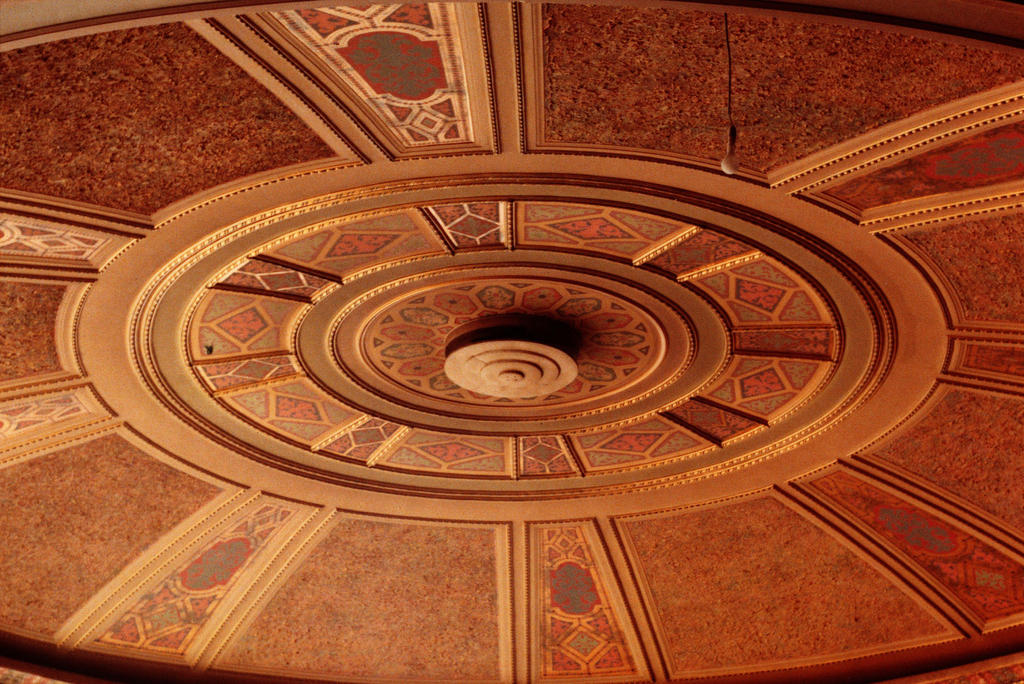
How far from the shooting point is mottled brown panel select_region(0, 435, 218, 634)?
1055cm

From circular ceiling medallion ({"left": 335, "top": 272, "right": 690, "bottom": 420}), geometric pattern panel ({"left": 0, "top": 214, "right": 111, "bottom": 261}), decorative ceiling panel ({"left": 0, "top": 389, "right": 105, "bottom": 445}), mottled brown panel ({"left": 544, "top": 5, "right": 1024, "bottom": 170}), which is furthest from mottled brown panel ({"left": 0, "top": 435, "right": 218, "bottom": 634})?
mottled brown panel ({"left": 544, "top": 5, "right": 1024, "bottom": 170})

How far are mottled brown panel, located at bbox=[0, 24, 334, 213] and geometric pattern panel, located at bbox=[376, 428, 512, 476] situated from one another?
420 centimetres

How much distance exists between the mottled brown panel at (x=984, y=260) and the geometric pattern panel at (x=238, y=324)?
186 inches

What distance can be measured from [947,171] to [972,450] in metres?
3.88

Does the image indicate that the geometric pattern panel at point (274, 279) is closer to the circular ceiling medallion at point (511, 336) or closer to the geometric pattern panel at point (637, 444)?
the circular ceiling medallion at point (511, 336)

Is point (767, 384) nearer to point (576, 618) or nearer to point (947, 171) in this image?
point (947, 171)

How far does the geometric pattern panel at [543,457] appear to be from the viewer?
10.9 meters

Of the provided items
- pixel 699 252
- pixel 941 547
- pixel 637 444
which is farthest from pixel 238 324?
pixel 941 547

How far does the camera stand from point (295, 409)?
10.3m

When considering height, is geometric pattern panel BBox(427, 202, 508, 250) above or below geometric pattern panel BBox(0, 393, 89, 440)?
above

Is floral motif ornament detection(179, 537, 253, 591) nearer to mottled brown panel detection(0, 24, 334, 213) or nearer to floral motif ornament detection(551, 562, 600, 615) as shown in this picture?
floral motif ornament detection(551, 562, 600, 615)

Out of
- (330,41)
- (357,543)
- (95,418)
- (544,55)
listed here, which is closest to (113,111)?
(330,41)

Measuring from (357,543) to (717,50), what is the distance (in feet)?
25.3

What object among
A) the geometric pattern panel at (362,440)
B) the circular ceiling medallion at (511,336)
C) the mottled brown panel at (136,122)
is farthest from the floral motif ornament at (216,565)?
the mottled brown panel at (136,122)
